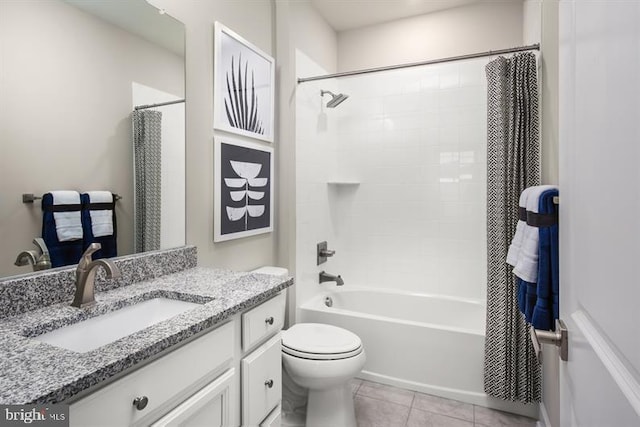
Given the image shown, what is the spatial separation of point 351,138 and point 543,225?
2266mm

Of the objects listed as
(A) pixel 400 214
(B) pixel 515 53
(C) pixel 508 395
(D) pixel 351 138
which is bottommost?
(C) pixel 508 395

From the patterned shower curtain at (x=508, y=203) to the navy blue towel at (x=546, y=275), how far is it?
3.01 feet

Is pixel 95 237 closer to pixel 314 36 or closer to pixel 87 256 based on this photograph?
pixel 87 256

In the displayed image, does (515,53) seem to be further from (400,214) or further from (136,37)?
(136,37)

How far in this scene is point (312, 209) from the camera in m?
2.75

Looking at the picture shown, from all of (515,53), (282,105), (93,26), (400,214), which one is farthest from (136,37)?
(400,214)

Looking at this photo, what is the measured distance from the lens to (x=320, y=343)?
1.94m

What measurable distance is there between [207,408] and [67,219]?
0.78 metres

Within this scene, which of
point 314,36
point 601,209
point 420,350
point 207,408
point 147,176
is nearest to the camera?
point 601,209

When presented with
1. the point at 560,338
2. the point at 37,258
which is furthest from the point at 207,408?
the point at 560,338

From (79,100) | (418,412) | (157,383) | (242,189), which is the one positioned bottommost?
(418,412)

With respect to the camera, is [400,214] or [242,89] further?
[400,214]

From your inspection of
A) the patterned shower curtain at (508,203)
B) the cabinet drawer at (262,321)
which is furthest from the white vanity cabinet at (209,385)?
the patterned shower curtain at (508,203)

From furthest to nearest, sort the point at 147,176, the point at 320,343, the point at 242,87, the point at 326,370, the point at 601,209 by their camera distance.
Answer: the point at 242,87
the point at 320,343
the point at 326,370
the point at 147,176
the point at 601,209
